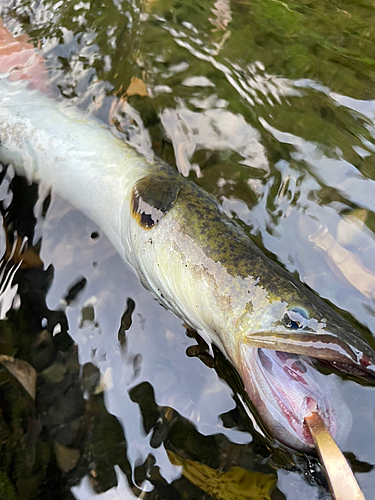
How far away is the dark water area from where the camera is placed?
233 cm

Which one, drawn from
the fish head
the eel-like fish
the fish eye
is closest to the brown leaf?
the eel-like fish

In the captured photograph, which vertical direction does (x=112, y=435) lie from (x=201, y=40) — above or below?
below

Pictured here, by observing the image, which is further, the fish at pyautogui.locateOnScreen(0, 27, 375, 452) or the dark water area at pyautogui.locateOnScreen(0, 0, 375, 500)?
the dark water area at pyautogui.locateOnScreen(0, 0, 375, 500)

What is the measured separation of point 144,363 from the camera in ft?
8.50

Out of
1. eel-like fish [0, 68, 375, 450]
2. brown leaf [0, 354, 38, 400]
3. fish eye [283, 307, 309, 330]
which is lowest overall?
Result: brown leaf [0, 354, 38, 400]

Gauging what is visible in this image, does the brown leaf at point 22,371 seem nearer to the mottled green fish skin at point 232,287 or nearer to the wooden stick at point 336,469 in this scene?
the mottled green fish skin at point 232,287

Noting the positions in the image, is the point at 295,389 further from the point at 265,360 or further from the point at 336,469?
the point at 336,469

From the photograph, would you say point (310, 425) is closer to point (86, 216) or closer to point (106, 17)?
point (86, 216)

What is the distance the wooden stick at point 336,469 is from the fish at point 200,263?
0.11m

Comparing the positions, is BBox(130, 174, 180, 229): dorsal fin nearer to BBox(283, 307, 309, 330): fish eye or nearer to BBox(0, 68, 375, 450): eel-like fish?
BBox(0, 68, 375, 450): eel-like fish

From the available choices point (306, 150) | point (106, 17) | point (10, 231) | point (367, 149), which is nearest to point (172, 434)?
point (10, 231)

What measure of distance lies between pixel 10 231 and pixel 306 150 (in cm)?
248

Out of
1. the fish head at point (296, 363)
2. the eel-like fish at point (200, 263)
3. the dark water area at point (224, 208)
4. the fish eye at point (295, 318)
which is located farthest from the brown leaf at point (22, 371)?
the fish eye at point (295, 318)

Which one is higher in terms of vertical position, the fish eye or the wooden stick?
the fish eye
